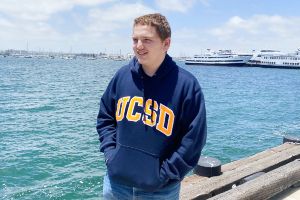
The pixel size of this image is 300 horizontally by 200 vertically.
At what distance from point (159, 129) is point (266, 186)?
304 centimetres

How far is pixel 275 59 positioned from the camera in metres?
130

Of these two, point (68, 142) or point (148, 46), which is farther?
point (68, 142)

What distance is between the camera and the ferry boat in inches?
5364

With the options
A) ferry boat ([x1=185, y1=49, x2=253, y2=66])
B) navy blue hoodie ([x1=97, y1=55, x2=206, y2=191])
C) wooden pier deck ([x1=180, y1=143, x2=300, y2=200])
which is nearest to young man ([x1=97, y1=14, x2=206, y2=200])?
navy blue hoodie ([x1=97, y1=55, x2=206, y2=191])

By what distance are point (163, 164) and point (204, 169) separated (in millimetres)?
4033

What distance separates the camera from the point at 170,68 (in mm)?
3047

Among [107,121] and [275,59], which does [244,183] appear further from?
[275,59]

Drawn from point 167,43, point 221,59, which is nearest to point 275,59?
point 221,59

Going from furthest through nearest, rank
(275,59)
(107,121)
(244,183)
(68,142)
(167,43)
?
(275,59) < (68,142) < (244,183) < (107,121) < (167,43)

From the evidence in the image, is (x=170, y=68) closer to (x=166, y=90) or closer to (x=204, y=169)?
(x=166, y=90)

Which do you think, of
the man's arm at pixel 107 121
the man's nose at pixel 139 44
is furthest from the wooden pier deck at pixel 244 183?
the man's nose at pixel 139 44

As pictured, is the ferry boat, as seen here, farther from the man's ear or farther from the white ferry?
the man's ear

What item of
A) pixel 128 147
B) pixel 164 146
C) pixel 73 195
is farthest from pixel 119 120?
pixel 73 195

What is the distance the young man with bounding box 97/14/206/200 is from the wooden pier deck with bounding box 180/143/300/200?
2120 millimetres
